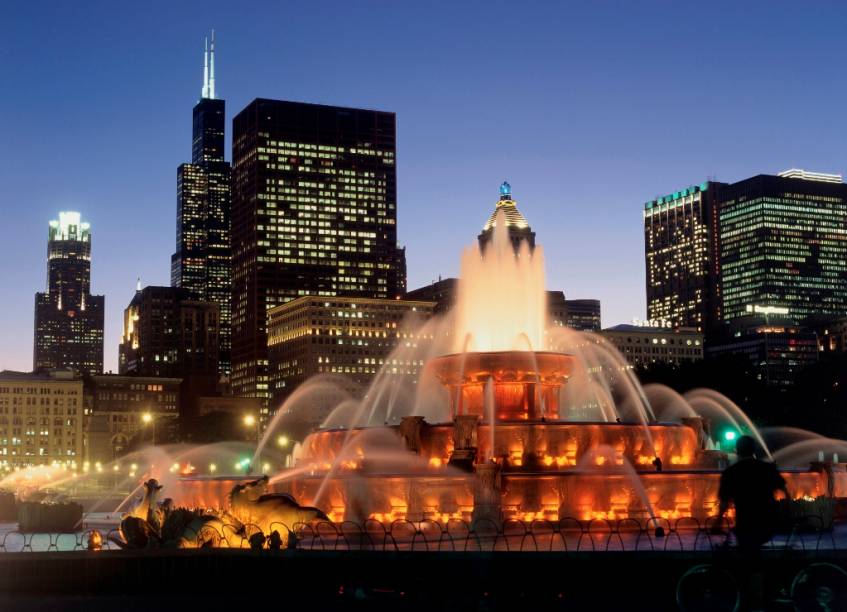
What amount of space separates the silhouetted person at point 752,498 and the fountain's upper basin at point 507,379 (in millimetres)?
27570

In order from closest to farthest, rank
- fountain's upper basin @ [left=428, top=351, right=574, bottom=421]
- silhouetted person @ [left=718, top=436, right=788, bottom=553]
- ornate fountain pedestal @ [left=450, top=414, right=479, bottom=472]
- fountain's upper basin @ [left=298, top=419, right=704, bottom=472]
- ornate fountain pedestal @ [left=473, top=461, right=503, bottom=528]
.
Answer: silhouetted person @ [left=718, top=436, right=788, bottom=553], ornate fountain pedestal @ [left=473, top=461, right=503, bottom=528], ornate fountain pedestal @ [left=450, top=414, right=479, bottom=472], fountain's upper basin @ [left=298, top=419, right=704, bottom=472], fountain's upper basin @ [left=428, top=351, right=574, bottom=421]

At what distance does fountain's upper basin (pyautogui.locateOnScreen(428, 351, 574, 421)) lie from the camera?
43.8 m

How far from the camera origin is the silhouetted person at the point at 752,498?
15.6 meters

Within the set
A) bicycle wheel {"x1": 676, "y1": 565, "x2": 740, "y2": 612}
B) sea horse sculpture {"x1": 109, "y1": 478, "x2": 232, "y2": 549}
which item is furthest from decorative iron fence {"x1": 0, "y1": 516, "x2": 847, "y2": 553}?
bicycle wheel {"x1": 676, "y1": 565, "x2": 740, "y2": 612}

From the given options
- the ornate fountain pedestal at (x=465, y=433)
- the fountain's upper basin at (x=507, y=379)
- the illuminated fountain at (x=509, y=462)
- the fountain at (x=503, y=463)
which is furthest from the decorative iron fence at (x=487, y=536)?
the fountain's upper basin at (x=507, y=379)

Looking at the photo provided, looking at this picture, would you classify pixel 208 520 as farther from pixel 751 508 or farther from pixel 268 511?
pixel 751 508

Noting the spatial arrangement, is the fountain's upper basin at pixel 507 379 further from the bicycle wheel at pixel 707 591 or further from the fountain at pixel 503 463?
the bicycle wheel at pixel 707 591

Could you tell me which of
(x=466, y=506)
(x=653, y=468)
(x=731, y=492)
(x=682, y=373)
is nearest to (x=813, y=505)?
(x=653, y=468)

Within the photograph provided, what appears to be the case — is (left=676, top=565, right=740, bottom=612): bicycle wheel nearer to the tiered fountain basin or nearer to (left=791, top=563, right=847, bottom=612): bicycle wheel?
(left=791, top=563, right=847, bottom=612): bicycle wheel

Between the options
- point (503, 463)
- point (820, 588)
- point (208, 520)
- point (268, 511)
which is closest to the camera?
point (820, 588)

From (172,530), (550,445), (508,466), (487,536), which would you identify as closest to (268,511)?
(172,530)

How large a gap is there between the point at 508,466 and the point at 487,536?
6.82 m

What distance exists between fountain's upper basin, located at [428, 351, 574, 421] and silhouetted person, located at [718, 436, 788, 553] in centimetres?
2757

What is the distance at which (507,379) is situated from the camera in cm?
4409
